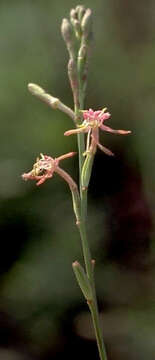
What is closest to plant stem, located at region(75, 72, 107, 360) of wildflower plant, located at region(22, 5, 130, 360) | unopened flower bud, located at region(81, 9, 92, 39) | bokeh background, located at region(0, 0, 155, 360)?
wildflower plant, located at region(22, 5, 130, 360)

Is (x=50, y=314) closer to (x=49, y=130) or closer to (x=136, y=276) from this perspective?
(x=136, y=276)

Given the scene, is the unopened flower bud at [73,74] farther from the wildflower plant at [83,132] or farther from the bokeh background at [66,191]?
the bokeh background at [66,191]

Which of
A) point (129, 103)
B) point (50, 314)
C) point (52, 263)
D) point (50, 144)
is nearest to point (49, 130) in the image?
point (50, 144)

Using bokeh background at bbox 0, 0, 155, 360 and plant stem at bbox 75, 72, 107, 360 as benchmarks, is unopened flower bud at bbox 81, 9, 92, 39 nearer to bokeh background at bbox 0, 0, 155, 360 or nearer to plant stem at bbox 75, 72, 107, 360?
plant stem at bbox 75, 72, 107, 360

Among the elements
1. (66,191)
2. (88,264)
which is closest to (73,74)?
(88,264)

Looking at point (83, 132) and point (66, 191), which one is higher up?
point (66, 191)

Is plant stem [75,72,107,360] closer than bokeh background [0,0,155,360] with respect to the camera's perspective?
Yes

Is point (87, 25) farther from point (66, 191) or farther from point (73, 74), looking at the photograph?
point (66, 191)

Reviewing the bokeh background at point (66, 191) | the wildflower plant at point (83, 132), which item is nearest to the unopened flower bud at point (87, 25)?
the wildflower plant at point (83, 132)
